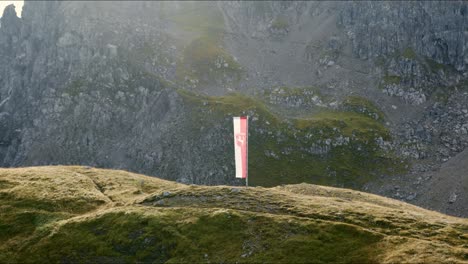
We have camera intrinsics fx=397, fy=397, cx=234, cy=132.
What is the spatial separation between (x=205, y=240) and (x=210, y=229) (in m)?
1.79

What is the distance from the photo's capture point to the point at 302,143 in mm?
150500

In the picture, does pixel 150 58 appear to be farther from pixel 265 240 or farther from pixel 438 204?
pixel 265 240

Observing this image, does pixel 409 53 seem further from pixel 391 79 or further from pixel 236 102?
pixel 236 102

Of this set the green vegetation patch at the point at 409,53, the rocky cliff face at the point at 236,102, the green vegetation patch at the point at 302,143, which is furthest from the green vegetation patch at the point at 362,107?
the green vegetation patch at the point at 409,53

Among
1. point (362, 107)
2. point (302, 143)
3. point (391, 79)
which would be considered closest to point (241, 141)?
point (302, 143)

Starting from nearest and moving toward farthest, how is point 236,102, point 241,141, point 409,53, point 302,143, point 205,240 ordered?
1. point 205,240
2. point 241,141
3. point 302,143
4. point 236,102
5. point 409,53

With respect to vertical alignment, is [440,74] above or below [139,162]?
above

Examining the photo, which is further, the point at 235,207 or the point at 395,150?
the point at 395,150

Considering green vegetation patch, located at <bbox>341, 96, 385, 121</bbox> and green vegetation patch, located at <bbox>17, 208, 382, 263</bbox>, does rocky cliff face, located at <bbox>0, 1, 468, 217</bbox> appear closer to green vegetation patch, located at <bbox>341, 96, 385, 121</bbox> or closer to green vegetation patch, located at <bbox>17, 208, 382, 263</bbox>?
green vegetation patch, located at <bbox>341, 96, 385, 121</bbox>

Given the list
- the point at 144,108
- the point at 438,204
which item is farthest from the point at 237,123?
the point at 144,108

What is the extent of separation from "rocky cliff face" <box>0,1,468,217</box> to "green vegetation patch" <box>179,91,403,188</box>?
0.45 m

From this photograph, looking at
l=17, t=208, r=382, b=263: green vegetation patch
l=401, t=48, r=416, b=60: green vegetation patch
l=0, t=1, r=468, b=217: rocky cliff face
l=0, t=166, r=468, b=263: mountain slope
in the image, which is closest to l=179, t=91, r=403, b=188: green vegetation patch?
l=0, t=1, r=468, b=217: rocky cliff face

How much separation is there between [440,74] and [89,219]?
6992 inches

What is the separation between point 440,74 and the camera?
17862 cm
